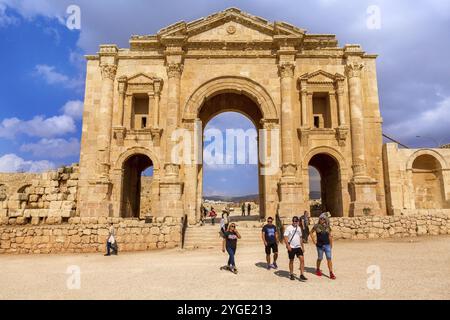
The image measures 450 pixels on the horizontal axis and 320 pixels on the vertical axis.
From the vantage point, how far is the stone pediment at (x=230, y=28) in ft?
Result: 64.3

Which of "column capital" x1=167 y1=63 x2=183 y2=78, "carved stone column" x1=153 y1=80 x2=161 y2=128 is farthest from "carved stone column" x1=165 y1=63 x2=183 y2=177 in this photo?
"carved stone column" x1=153 y1=80 x2=161 y2=128

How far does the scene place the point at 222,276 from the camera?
8.27m

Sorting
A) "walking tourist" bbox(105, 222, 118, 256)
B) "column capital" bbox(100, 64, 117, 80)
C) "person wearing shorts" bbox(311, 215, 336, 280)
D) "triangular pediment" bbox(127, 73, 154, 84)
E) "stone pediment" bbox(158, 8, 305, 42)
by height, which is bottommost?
"walking tourist" bbox(105, 222, 118, 256)

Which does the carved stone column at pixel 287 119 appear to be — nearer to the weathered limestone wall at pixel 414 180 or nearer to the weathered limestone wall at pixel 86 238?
the weathered limestone wall at pixel 414 180

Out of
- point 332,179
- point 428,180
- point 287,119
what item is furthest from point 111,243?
point 428,180

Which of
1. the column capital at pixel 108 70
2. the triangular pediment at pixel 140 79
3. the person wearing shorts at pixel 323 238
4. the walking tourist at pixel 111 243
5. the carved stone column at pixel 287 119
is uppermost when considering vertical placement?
the column capital at pixel 108 70

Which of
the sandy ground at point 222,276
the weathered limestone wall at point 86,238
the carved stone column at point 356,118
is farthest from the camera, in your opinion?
the carved stone column at point 356,118

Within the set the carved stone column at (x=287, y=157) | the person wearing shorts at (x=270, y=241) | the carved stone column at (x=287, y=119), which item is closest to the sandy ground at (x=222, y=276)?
the person wearing shorts at (x=270, y=241)

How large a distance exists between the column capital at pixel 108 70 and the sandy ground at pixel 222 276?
11.0 meters

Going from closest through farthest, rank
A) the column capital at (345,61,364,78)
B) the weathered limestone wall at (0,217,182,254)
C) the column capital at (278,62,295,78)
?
the weathered limestone wall at (0,217,182,254)
the column capital at (278,62,295,78)
the column capital at (345,61,364,78)

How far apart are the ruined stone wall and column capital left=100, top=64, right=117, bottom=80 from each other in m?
5.79

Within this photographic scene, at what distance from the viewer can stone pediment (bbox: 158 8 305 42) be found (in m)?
19.6

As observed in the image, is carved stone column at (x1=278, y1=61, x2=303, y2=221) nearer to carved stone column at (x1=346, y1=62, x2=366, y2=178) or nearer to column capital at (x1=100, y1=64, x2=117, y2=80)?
carved stone column at (x1=346, y1=62, x2=366, y2=178)

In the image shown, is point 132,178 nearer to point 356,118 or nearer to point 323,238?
point 356,118
